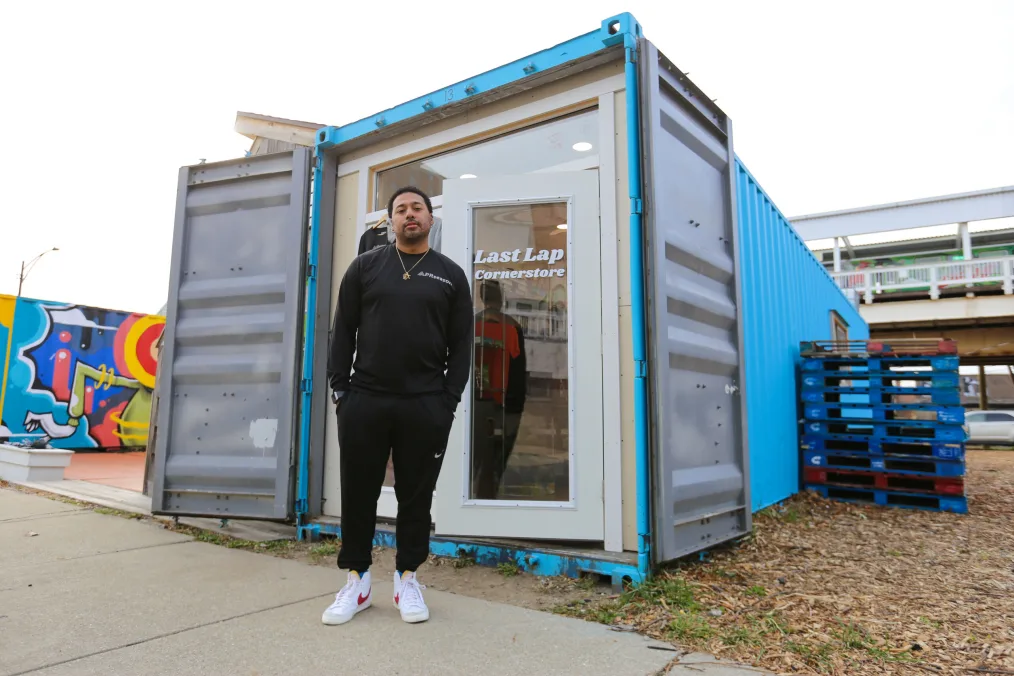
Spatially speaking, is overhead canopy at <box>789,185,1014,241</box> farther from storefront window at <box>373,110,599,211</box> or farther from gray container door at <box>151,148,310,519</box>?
gray container door at <box>151,148,310,519</box>

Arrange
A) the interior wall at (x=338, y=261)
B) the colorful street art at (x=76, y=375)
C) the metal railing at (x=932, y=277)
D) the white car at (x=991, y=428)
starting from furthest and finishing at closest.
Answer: the metal railing at (x=932, y=277), the white car at (x=991, y=428), the colorful street art at (x=76, y=375), the interior wall at (x=338, y=261)

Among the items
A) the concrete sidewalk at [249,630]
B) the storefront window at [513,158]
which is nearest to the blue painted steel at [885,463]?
the storefront window at [513,158]

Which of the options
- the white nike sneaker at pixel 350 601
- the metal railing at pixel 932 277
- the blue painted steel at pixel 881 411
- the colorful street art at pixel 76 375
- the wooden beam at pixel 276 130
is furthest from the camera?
the metal railing at pixel 932 277

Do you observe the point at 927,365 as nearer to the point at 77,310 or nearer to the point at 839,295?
the point at 839,295

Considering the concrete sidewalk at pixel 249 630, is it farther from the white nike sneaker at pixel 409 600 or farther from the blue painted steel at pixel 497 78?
the blue painted steel at pixel 497 78

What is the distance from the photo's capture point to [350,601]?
268 centimetres

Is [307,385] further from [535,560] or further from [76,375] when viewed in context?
[76,375]

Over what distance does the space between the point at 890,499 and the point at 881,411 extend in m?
0.90

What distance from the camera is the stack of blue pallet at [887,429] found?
5.88 m

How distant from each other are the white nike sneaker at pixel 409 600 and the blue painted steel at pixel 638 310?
3.76 feet

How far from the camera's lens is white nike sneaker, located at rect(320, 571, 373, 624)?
8.52ft

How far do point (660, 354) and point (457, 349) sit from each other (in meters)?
1.13

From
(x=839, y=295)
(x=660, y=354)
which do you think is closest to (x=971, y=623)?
(x=660, y=354)

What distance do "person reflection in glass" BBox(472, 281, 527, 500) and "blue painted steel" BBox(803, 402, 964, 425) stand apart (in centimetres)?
420
